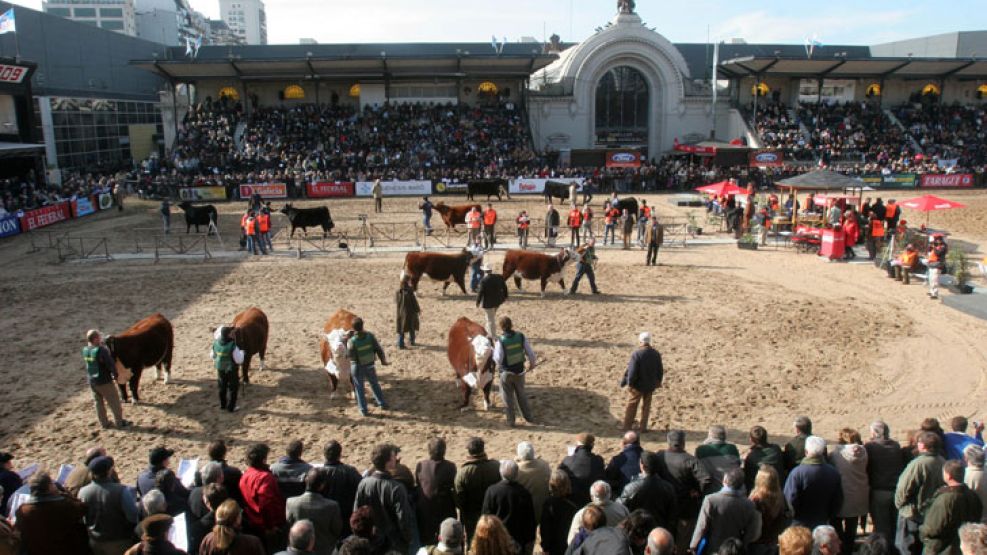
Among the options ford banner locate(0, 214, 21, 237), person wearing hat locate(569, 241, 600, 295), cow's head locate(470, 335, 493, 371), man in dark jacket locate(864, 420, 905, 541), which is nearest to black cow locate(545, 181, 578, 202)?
person wearing hat locate(569, 241, 600, 295)

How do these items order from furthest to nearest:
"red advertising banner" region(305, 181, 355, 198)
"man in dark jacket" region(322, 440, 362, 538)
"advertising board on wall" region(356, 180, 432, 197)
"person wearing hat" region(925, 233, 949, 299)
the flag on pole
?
1. "advertising board on wall" region(356, 180, 432, 197)
2. "red advertising banner" region(305, 181, 355, 198)
3. the flag on pole
4. "person wearing hat" region(925, 233, 949, 299)
5. "man in dark jacket" region(322, 440, 362, 538)

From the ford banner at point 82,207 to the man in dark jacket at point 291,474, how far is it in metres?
28.8

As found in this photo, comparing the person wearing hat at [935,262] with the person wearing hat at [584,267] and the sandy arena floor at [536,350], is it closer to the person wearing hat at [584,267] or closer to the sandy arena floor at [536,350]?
the sandy arena floor at [536,350]

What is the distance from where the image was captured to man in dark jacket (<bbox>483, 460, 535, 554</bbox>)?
18.4 ft

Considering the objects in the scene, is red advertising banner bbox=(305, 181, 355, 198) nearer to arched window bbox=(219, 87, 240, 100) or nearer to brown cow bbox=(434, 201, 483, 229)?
brown cow bbox=(434, 201, 483, 229)

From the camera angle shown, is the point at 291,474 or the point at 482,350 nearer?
the point at 291,474

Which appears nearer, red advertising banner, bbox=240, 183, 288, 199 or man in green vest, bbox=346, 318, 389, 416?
man in green vest, bbox=346, 318, 389, 416

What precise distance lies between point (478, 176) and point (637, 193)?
27.6 ft

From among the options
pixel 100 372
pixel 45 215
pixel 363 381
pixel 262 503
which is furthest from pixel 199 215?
pixel 262 503

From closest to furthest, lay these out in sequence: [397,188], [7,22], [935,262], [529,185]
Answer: [935,262]
[7,22]
[397,188]
[529,185]

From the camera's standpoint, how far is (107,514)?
5711mm

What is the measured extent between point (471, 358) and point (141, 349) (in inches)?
204

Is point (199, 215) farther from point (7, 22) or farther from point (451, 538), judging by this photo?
point (451, 538)

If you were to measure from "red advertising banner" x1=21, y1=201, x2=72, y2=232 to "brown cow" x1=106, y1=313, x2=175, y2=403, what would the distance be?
19.4m
